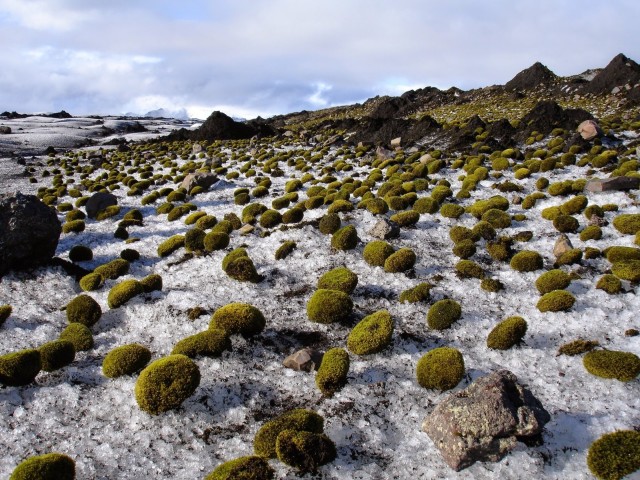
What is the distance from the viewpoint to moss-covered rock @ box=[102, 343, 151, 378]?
1095 centimetres

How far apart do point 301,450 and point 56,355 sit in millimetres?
7603

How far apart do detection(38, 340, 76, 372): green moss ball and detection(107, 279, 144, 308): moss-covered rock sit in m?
2.83

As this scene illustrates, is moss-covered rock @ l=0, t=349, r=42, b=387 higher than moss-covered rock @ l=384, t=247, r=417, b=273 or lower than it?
lower

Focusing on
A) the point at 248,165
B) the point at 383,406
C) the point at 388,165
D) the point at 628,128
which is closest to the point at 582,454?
the point at 383,406

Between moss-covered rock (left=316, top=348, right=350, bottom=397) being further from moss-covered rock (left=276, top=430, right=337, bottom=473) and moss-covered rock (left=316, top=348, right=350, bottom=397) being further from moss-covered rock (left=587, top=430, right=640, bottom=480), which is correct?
moss-covered rock (left=587, top=430, right=640, bottom=480)

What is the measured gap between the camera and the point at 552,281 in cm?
1352

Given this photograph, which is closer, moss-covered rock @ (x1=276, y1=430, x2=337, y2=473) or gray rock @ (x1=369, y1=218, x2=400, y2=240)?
moss-covered rock @ (x1=276, y1=430, x2=337, y2=473)

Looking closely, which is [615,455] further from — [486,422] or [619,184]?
[619,184]

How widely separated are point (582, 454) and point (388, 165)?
26.4 meters

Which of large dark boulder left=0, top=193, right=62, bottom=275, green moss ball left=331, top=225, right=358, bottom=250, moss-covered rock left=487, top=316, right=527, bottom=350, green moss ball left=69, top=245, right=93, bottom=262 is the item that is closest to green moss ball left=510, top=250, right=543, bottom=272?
moss-covered rock left=487, top=316, right=527, bottom=350

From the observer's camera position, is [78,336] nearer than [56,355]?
No

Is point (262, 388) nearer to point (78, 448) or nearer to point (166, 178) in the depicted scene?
point (78, 448)

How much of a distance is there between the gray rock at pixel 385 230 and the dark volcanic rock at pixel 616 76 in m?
55.9

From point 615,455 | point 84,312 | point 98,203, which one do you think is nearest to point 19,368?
point 84,312
